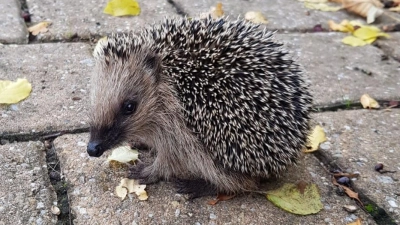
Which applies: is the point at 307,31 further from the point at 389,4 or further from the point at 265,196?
the point at 265,196

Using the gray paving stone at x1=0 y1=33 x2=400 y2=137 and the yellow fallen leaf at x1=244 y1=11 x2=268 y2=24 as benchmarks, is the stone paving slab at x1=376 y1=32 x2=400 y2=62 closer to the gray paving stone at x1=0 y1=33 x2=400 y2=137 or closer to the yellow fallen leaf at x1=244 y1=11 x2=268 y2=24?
the gray paving stone at x1=0 y1=33 x2=400 y2=137

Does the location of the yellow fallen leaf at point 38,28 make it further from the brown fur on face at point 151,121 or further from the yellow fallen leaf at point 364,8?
the yellow fallen leaf at point 364,8

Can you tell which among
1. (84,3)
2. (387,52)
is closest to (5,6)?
(84,3)

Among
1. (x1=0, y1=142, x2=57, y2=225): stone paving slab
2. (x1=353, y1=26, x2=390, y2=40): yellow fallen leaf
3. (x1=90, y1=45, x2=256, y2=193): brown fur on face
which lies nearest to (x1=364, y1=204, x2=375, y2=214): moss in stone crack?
(x1=90, y1=45, x2=256, y2=193): brown fur on face

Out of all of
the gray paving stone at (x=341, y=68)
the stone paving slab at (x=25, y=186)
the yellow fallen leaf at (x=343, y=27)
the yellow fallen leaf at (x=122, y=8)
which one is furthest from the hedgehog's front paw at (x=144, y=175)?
the yellow fallen leaf at (x=343, y=27)

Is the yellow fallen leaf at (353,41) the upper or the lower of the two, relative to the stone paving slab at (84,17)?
upper

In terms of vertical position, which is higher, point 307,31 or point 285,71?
point 285,71

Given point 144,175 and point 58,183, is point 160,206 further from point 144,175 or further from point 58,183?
point 58,183

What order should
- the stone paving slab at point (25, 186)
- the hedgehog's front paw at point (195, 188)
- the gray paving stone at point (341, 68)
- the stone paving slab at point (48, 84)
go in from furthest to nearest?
1. the gray paving stone at point (341, 68)
2. the stone paving slab at point (48, 84)
3. the hedgehog's front paw at point (195, 188)
4. the stone paving slab at point (25, 186)
